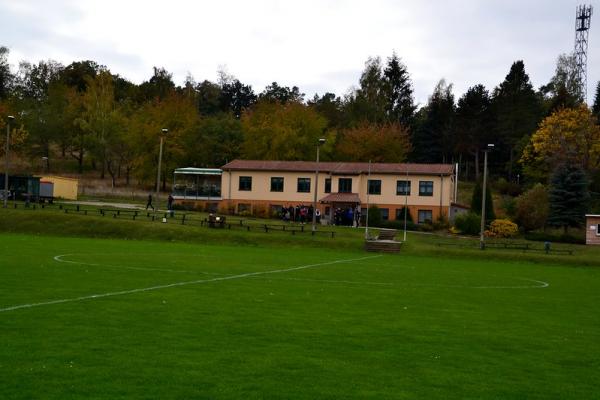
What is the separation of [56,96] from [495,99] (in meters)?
70.0

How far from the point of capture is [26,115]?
343 feet

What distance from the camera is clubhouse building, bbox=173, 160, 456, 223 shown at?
74312 millimetres

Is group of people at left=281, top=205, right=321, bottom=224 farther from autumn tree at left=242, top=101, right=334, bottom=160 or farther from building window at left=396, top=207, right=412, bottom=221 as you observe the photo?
autumn tree at left=242, top=101, right=334, bottom=160

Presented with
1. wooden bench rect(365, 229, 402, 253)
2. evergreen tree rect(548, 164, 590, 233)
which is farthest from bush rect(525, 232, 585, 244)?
wooden bench rect(365, 229, 402, 253)

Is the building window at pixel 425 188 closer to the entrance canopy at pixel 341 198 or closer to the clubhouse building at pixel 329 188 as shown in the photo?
the clubhouse building at pixel 329 188

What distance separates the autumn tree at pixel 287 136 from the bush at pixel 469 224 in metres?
29.4

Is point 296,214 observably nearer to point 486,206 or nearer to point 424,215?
point 424,215

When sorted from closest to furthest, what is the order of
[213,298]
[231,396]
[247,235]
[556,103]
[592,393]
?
[231,396], [592,393], [213,298], [247,235], [556,103]

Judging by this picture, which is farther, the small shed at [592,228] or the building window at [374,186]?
the building window at [374,186]

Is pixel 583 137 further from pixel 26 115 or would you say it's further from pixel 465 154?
pixel 26 115

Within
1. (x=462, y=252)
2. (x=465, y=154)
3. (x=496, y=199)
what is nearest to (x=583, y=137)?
(x=496, y=199)

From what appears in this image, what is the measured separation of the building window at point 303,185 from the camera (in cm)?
7762

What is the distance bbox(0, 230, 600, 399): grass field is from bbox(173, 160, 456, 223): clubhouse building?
45833 millimetres

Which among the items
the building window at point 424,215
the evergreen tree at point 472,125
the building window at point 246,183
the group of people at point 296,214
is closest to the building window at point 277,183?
the building window at point 246,183
